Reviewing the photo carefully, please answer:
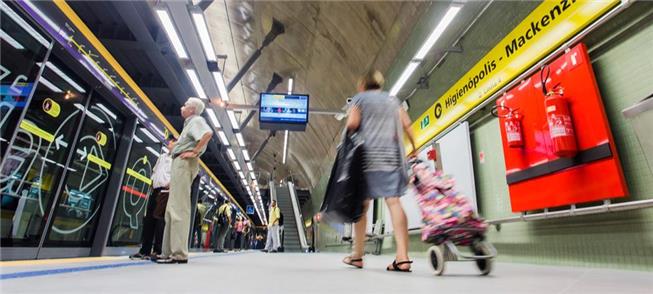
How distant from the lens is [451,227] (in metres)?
1.94

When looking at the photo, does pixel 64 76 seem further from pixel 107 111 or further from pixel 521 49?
pixel 521 49

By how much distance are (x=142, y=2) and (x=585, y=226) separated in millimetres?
6225

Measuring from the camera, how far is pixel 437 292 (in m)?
1.22

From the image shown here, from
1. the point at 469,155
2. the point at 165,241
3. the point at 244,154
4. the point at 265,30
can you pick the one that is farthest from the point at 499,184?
the point at 244,154

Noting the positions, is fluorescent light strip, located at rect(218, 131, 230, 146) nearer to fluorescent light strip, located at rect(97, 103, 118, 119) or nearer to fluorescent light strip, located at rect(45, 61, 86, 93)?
fluorescent light strip, located at rect(97, 103, 118, 119)

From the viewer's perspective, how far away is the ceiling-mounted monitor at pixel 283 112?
745cm

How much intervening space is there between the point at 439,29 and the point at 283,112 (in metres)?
4.39

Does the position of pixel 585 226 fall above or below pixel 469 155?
below

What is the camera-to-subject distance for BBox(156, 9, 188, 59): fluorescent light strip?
4535mm

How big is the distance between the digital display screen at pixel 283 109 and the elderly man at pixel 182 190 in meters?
4.38

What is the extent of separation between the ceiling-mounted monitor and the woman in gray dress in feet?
16.4

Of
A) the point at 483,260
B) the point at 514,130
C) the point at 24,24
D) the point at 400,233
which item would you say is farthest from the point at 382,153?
the point at 24,24

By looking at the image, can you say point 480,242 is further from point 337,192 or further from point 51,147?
point 51,147

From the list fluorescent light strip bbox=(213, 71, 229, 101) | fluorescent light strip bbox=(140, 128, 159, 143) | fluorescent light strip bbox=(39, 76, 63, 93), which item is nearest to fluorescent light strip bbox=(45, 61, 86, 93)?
fluorescent light strip bbox=(39, 76, 63, 93)
